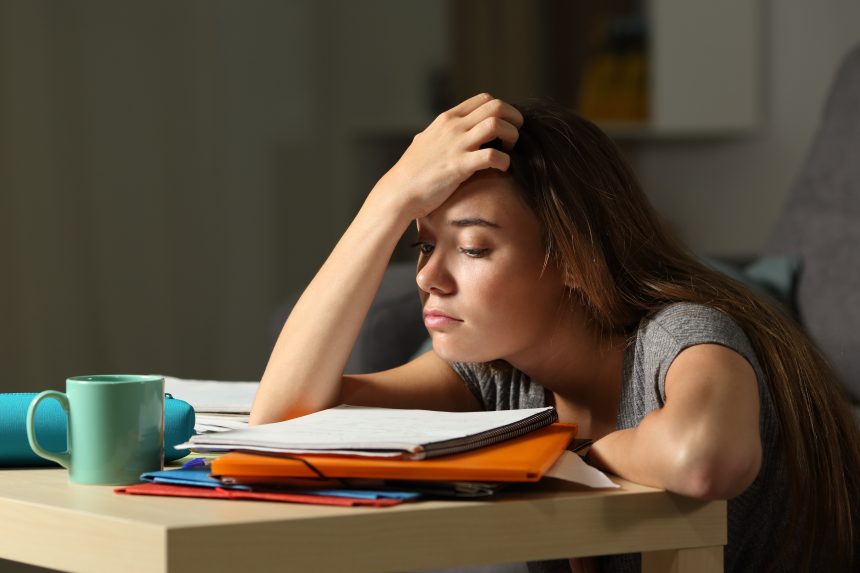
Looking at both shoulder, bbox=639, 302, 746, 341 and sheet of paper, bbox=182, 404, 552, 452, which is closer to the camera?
sheet of paper, bbox=182, 404, 552, 452

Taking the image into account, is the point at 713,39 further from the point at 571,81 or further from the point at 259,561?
the point at 259,561

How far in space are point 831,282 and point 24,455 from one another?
139cm

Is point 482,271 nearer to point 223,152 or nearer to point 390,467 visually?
point 390,467

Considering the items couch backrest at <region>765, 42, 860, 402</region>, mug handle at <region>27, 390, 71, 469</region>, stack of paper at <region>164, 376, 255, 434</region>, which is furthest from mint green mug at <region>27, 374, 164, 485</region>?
couch backrest at <region>765, 42, 860, 402</region>

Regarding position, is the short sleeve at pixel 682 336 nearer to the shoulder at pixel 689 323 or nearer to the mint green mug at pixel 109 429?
the shoulder at pixel 689 323

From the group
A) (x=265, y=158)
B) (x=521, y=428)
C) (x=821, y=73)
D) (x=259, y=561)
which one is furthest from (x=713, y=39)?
(x=259, y=561)

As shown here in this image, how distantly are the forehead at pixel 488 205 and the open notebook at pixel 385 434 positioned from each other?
206 millimetres

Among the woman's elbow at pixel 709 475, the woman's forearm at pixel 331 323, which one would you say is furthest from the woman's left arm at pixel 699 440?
the woman's forearm at pixel 331 323

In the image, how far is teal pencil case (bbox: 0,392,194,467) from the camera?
96 centimetres

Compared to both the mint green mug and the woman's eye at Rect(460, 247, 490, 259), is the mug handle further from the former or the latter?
the woman's eye at Rect(460, 247, 490, 259)

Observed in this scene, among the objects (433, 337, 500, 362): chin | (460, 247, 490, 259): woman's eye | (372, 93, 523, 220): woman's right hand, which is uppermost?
(372, 93, 523, 220): woman's right hand

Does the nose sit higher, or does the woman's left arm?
the nose

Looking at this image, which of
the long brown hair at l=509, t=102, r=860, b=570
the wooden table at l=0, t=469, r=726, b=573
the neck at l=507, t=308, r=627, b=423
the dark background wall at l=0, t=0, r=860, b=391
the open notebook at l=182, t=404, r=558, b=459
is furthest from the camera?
the dark background wall at l=0, t=0, r=860, b=391

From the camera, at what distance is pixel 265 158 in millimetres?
3477
